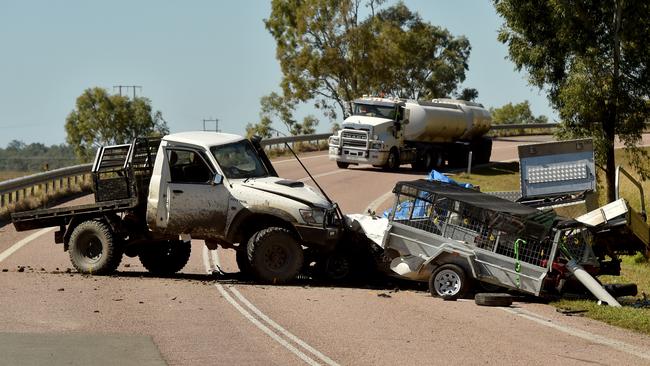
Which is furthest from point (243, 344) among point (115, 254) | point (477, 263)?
point (115, 254)

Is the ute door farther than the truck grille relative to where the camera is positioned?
No

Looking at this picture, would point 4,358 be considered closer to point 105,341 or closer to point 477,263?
point 105,341

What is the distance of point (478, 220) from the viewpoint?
17.0m

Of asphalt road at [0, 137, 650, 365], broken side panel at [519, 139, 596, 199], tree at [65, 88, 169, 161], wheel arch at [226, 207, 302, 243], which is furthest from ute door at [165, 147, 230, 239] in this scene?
tree at [65, 88, 169, 161]

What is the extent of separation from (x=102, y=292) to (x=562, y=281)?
6574mm

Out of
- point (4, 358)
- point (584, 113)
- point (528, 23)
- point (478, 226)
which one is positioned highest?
point (528, 23)

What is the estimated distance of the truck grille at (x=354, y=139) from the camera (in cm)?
4362

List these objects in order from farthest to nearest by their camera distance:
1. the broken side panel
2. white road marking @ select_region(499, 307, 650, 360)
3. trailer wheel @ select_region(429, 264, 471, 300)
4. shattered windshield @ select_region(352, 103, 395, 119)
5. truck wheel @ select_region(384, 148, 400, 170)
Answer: shattered windshield @ select_region(352, 103, 395, 119) < truck wheel @ select_region(384, 148, 400, 170) < the broken side panel < trailer wheel @ select_region(429, 264, 471, 300) < white road marking @ select_region(499, 307, 650, 360)

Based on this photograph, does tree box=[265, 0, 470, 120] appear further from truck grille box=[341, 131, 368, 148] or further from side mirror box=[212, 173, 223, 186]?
side mirror box=[212, 173, 223, 186]

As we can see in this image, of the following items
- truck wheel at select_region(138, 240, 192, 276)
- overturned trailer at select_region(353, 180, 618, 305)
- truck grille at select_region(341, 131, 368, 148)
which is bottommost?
truck wheel at select_region(138, 240, 192, 276)

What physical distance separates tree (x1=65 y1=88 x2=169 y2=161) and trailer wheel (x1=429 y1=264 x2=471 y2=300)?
92.2 meters

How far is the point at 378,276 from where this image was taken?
1872 cm

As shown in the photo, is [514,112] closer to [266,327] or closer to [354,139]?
[354,139]

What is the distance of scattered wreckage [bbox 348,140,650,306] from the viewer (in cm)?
1658
